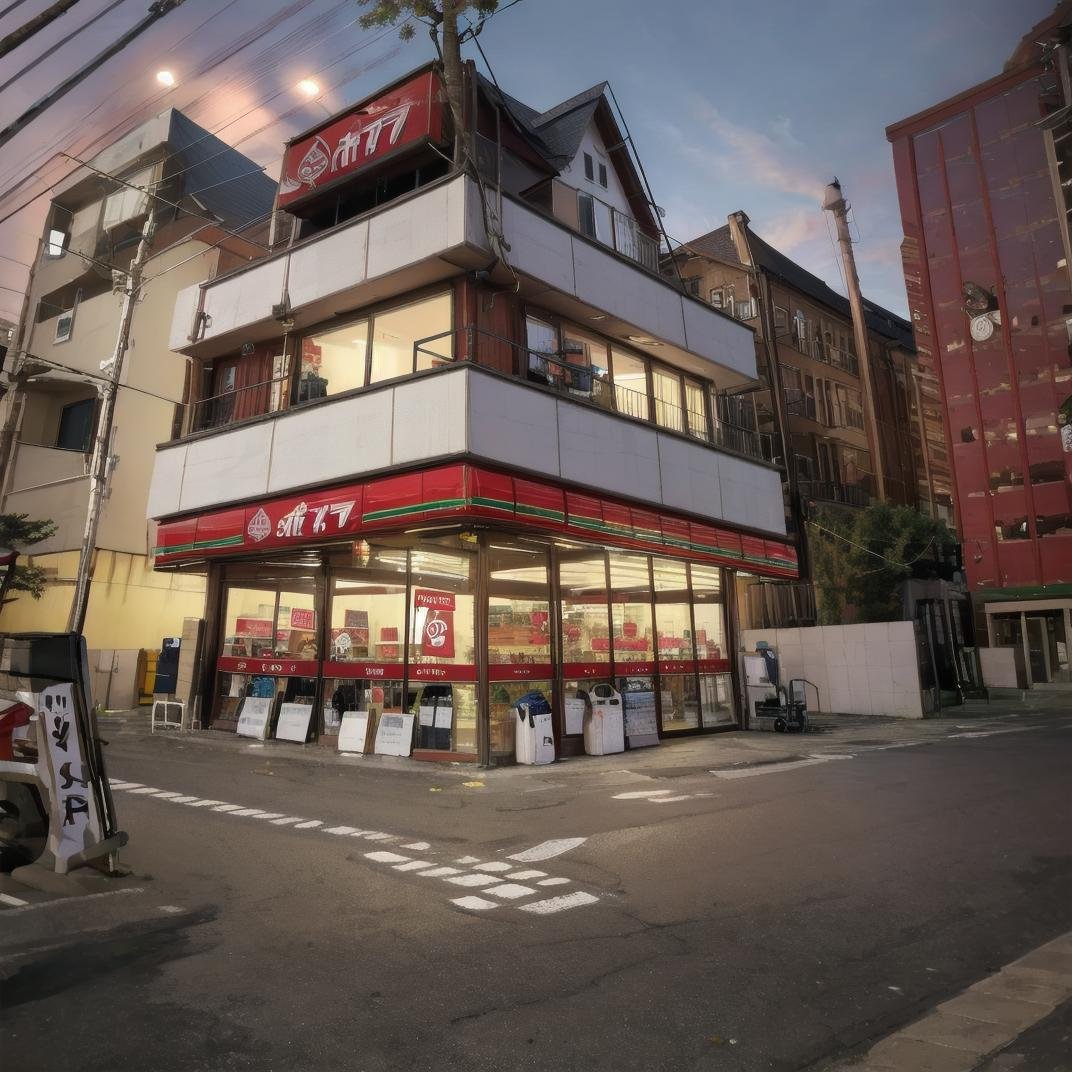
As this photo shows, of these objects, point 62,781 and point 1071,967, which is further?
point 62,781

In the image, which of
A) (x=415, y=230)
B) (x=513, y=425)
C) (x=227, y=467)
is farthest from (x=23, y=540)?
(x=513, y=425)

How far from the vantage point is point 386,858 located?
22.6 feet

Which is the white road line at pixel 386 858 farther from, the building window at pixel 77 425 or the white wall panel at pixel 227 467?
the building window at pixel 77 425

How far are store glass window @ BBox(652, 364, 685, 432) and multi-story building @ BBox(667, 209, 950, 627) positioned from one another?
6.03 m

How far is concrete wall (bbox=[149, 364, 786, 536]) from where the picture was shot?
535 inches

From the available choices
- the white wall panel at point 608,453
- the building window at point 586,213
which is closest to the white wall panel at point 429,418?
the white wall panel at point 608,453

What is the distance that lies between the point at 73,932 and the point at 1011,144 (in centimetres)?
5219

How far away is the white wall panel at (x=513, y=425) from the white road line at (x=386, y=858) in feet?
25.2

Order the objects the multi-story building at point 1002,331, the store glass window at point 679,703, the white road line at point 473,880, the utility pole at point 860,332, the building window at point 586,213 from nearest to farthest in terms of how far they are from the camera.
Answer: the white road line at point 473,880
the store glass window at point 679,703
the building window at point 586,213
the utility pole at point 860,332
the multi-story building at point 1002,331

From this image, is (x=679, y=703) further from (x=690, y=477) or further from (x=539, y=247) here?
(x=539, y=247)

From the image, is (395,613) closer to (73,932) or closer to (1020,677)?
(73,932)

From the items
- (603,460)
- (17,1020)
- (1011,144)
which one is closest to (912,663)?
(603,460)

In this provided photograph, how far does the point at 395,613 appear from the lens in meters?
15.0

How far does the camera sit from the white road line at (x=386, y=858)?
6.76 metres
